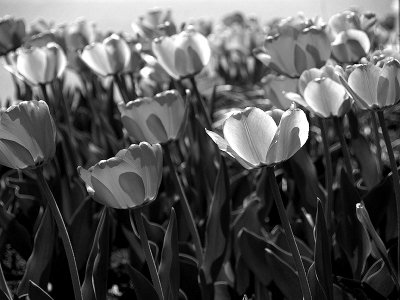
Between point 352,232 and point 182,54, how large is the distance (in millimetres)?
456

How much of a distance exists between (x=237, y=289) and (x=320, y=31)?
46 cm

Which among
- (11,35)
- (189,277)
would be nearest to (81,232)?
(189,277)

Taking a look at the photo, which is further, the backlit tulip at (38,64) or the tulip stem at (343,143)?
the backlit tulip at (38,64)

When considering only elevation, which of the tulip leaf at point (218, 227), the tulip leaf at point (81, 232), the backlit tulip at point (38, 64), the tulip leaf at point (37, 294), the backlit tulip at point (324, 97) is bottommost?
the tulip leaf at point (81, 232)

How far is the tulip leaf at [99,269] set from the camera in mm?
1123

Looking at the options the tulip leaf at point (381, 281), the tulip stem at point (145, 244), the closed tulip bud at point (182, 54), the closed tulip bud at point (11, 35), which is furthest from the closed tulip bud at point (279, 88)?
the closed tulip bud at point (11, 35)

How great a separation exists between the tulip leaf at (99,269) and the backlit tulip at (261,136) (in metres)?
0.28

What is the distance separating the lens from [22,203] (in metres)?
1.64

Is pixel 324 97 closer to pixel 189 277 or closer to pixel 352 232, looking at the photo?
pixel 352 232

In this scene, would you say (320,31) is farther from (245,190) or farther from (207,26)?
(207,26)

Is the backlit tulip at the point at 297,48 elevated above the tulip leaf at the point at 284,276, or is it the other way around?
Answer: the backlit tulip at the point at 297,48

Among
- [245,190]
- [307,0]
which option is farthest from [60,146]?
[307,0]

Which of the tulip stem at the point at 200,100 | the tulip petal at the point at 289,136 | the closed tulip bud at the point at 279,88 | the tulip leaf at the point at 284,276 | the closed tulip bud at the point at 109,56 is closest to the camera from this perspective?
the tulip petal at the point at 289,136

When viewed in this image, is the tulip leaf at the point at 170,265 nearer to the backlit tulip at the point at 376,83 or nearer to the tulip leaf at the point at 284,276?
the tulip leaf at the point at 284,276
